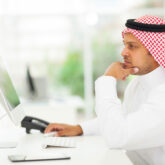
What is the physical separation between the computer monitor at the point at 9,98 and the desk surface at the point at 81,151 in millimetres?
185

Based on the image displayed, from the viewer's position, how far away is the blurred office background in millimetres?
6988

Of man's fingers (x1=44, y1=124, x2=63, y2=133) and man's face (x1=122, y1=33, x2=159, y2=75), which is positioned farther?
man's fingers (x1=44, y1=124, x2=63, y2=133)

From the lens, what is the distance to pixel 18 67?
711cm

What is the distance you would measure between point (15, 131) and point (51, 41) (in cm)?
450

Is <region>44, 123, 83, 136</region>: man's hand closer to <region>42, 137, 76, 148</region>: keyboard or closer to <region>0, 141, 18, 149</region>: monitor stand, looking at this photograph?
<region>42, 137, 76, 148</region>: keyboard

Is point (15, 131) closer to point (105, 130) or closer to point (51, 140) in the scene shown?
point (51, 140)

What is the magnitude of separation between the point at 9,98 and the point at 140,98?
2.84 ft

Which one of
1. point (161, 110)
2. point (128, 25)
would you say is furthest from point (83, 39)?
point (161, 110)

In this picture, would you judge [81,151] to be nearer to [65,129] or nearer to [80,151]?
[80,151]

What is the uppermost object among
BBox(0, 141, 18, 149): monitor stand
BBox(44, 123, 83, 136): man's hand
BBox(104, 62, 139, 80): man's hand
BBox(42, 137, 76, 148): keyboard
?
BBox(104, 62, 139, 80): man's hand

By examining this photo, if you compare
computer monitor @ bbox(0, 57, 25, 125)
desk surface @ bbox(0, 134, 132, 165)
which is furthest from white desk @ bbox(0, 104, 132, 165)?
computer monitor @ bbox(0, 57, 25, 125)

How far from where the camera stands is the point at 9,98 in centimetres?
233

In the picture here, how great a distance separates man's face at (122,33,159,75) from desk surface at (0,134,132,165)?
1.72ft

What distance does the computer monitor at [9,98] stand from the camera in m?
2.19
